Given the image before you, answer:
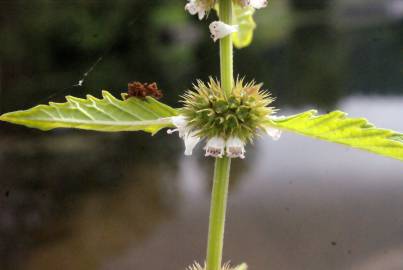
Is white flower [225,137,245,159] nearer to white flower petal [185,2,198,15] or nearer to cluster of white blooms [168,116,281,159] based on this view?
cluster of white blooms [168,116,281,159]

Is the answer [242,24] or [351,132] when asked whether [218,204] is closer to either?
[351,132]

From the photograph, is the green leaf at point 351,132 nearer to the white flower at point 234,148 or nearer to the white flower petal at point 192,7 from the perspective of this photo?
the white flower at point 234,148

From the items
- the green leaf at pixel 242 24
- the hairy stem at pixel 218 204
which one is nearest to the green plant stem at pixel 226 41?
the hairy stem at pixel 218 204

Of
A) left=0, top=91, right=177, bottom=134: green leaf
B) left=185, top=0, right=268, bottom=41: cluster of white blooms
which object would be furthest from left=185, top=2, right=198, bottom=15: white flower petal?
left=0, top=91, right=177, bottom=134: green leaf

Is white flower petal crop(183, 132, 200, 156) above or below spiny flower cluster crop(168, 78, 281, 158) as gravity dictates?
below

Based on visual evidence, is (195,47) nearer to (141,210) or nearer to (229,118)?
(141,210)

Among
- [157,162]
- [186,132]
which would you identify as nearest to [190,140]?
[186,132]
